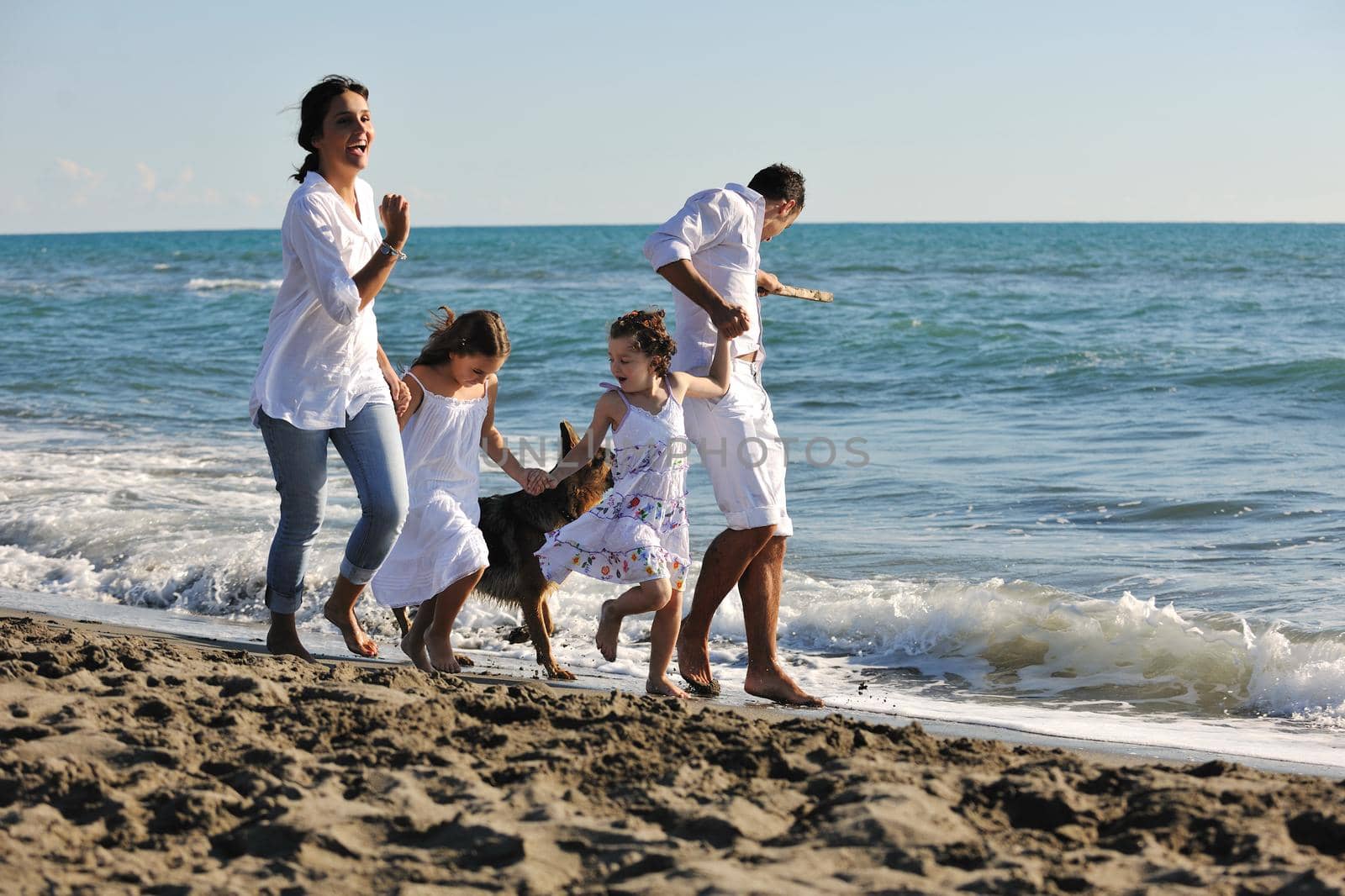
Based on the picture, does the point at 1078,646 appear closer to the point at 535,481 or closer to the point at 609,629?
the point at 609,629

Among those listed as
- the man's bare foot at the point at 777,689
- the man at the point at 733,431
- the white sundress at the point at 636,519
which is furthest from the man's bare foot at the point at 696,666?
the white sundress at the point at 636,519

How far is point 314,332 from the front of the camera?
4367mm

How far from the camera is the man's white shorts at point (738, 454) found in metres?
4.96

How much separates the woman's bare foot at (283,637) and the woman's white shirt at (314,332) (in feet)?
2.84

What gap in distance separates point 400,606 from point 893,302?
22990 mm

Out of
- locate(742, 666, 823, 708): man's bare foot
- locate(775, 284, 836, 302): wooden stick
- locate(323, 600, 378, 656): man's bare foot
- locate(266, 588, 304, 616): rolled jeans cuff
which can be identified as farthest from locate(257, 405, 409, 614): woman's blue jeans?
locate(775, 284, 836, 302): wooden stick

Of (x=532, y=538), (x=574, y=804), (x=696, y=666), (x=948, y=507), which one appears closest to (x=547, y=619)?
(x=532, y=538)

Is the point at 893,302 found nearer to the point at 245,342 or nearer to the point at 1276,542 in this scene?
the point at 245,342

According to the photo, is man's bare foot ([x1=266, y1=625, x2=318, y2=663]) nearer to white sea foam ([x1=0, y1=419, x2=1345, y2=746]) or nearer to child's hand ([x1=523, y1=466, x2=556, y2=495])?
child's hand ([x1=523, y1=466, x2=556, y2=495])

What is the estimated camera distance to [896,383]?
16219mm

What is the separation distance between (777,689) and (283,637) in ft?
6.22

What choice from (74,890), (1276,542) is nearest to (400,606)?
(74,890)

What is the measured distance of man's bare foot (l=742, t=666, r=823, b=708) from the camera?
16.4 ft

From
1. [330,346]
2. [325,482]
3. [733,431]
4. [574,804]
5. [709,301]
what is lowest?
[574,804]
